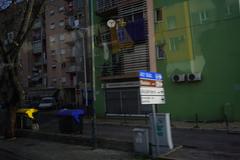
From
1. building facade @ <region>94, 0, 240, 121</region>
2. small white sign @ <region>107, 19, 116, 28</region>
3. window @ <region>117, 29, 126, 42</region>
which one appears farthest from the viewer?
small white sign @ <region>107, 19, 116, 28</region>

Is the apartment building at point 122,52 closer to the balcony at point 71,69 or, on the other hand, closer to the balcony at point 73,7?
the balcony at point 73,7

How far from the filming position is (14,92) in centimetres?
1666

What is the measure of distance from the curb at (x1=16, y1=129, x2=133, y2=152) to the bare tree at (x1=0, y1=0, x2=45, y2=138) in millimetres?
1038

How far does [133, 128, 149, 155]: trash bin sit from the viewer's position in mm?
10953

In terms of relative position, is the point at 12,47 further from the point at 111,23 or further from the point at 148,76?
the point at 111,23

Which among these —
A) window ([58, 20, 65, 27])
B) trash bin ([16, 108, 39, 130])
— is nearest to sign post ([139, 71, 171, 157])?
trash bin ([16, 108, 39, 130])

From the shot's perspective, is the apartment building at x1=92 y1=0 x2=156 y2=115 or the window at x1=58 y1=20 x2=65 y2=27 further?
the window at x1=58 y1=20 x2=65 y2=27

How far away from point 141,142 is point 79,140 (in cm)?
392

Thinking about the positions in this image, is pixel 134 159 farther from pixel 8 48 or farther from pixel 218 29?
pixel 218 29

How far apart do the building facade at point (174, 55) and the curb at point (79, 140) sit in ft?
31.3

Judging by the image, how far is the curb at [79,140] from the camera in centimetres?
1221

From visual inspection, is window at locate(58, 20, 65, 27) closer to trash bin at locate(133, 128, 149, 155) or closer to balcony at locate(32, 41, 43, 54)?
balcony at locate(32, 41, 43, 54)

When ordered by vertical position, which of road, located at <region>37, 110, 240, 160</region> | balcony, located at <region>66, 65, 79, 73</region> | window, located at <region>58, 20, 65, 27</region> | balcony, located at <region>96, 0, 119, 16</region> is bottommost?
road, located at <region>37, 110, 240, 160</region>

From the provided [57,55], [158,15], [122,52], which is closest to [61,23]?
[57,55]
